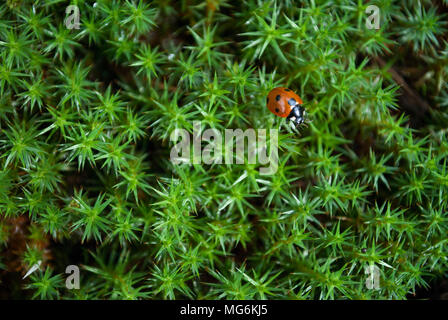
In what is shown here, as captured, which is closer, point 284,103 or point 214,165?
point 284,103

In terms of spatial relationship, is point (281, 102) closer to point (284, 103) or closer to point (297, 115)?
point (284, 103)

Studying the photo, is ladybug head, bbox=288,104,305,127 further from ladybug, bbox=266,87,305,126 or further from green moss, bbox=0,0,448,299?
green moss, bbox=0,0,448,299

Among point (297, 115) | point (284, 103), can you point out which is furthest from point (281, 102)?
point (297, 115)

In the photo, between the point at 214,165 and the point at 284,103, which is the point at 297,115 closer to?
the point at 284,103

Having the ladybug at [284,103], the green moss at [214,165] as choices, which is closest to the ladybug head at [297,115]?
the ladybug at [284,103]

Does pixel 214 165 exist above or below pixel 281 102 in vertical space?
below

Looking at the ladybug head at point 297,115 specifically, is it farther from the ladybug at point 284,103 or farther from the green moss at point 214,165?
the green moss at point 214,165

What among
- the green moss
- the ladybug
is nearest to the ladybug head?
the ladybug

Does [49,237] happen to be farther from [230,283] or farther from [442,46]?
[442,46]
